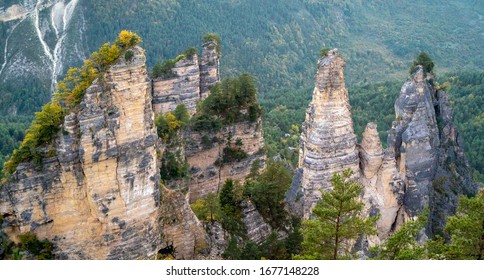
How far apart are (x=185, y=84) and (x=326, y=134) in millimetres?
25937

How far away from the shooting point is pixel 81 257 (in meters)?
35.8

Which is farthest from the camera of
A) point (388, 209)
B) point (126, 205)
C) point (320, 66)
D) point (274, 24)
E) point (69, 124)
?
point (274, 24)

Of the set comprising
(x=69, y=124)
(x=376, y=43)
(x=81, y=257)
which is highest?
(x=69, y=124)

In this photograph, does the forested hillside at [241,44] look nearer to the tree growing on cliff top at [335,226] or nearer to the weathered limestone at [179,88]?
the weathered limestone at [179,88]

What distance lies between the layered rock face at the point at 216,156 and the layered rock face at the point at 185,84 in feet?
37.3

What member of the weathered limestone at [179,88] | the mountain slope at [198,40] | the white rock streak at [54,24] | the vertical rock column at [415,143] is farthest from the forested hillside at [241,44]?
the vertical rock column at [415,143]

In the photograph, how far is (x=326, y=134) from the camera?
129ft

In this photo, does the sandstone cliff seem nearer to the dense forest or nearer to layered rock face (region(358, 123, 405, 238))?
layered rock face (region(358, 123, 405, 238))

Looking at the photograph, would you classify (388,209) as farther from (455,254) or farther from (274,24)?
(274,24)

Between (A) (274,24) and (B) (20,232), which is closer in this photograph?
(B) (20,232)

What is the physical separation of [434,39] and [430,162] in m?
163

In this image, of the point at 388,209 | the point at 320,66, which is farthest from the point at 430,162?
the point at 320,66

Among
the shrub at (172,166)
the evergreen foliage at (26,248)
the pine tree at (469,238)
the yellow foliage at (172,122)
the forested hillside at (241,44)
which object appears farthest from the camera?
the forested hillside at (241,44)

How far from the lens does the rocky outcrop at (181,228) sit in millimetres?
38625
